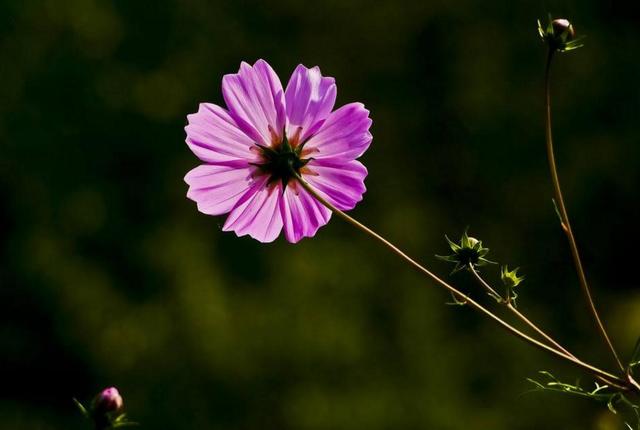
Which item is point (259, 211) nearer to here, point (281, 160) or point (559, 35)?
point (281, 160)

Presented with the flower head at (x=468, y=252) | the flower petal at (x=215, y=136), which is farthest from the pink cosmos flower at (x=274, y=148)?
the flower head at (x=468, y=252)

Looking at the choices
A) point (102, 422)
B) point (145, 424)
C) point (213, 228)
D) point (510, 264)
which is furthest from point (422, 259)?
point (102, 422)

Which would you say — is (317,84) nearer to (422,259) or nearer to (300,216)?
(300,216)

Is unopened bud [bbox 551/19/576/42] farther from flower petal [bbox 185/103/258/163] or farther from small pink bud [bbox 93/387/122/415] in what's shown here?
small pink bud [bbox 93/387/122/415]

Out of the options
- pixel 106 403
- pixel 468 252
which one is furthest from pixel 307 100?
pixel 106 403

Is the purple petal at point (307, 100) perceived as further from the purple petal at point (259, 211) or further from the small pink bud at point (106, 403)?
the small pink bud at point (106, 403)
